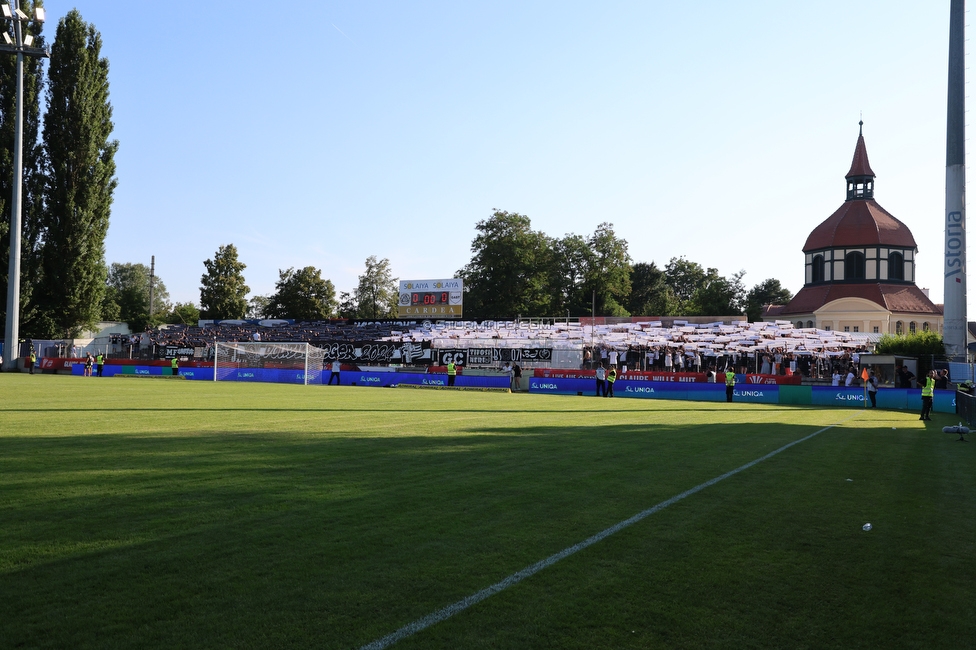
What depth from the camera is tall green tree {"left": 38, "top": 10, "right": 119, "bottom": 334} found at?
53.8 meters

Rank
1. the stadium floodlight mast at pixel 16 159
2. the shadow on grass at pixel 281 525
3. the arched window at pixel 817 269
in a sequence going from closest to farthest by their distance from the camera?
1. the shadow on grass at pixel 281 525
2. the stadium floodlight mast at pixel 16 159
3. the arched window at pixel 817 269

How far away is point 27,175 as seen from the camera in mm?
53844

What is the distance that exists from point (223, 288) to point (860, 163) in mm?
74433

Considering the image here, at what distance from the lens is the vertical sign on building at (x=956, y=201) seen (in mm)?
33000

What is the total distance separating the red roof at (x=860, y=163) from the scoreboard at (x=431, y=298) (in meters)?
47.8

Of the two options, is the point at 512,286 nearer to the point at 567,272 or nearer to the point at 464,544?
the point at 567,272

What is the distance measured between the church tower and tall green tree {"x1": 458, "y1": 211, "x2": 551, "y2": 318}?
28.3 metres

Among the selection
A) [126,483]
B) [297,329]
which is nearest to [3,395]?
[126,483]

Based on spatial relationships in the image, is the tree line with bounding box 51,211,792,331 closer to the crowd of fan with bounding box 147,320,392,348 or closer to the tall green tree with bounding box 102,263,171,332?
the tall green tree with bounding box 102,263,171,332

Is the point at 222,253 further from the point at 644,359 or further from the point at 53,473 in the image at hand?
the point at 53,473

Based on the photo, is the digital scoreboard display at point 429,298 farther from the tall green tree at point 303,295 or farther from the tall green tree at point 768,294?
the tall green tree at point 768,294

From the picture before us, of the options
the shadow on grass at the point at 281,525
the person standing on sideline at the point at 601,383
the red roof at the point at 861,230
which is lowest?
the person standing on sideline at the point at 601,383

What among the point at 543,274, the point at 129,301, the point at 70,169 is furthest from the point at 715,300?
the point at 129,301

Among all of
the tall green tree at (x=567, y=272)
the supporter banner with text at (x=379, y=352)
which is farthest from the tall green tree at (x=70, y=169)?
the tall green tree at (x=567, y=272)
